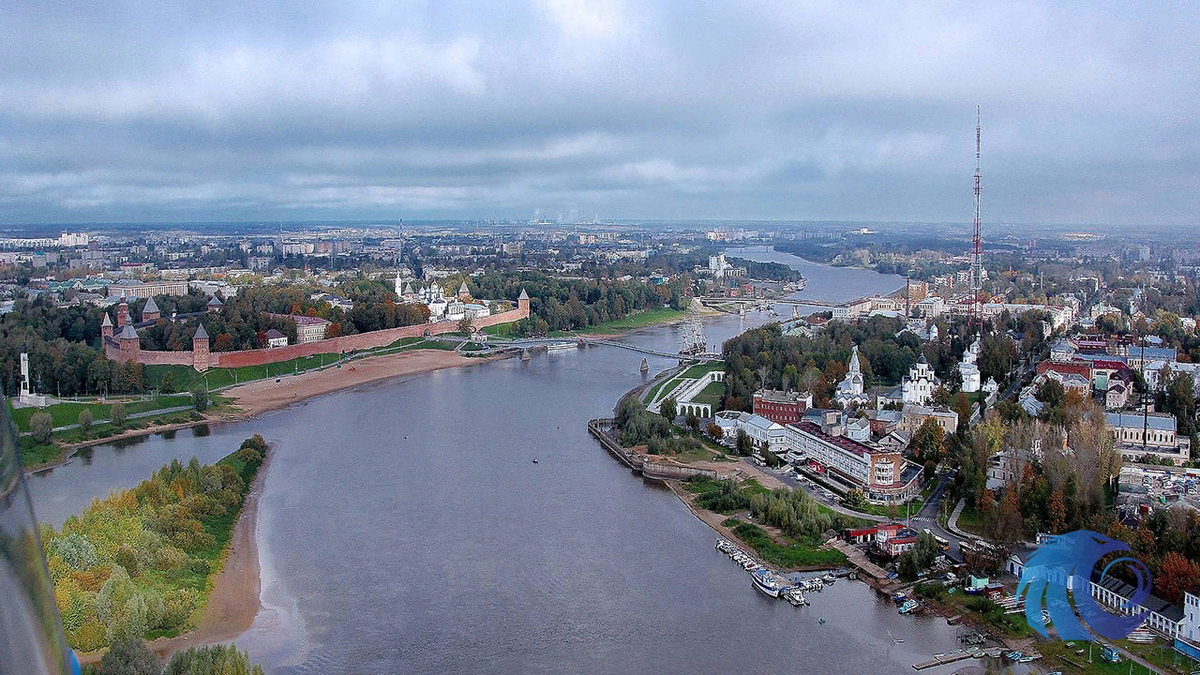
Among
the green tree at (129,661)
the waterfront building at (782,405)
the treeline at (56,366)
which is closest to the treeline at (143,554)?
the green tree at (129,661)

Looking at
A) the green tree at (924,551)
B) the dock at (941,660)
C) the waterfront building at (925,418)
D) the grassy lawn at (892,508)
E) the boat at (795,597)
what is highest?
the waterfront building at (925,418)

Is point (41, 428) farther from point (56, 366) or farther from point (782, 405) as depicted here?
point (782, 405)

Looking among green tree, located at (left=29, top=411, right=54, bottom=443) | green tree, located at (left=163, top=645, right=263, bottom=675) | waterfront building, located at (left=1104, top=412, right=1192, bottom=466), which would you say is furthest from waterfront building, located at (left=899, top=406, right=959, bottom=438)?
green tree, located at (left=29, top=411, right=54, bottom=443)

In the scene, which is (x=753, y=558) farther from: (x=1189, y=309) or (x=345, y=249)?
(x=345, y=249)

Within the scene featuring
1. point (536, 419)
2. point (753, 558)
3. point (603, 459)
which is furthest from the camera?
point (536, 419)

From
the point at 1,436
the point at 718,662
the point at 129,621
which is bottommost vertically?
the point at 718,662

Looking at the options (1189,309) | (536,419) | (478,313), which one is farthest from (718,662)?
(1189,309)

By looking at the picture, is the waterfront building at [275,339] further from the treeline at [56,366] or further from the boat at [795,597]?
the boat at [795,597]

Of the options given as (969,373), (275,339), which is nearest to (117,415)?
(275,339)

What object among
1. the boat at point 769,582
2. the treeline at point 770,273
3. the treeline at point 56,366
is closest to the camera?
the boat at point 769,582
